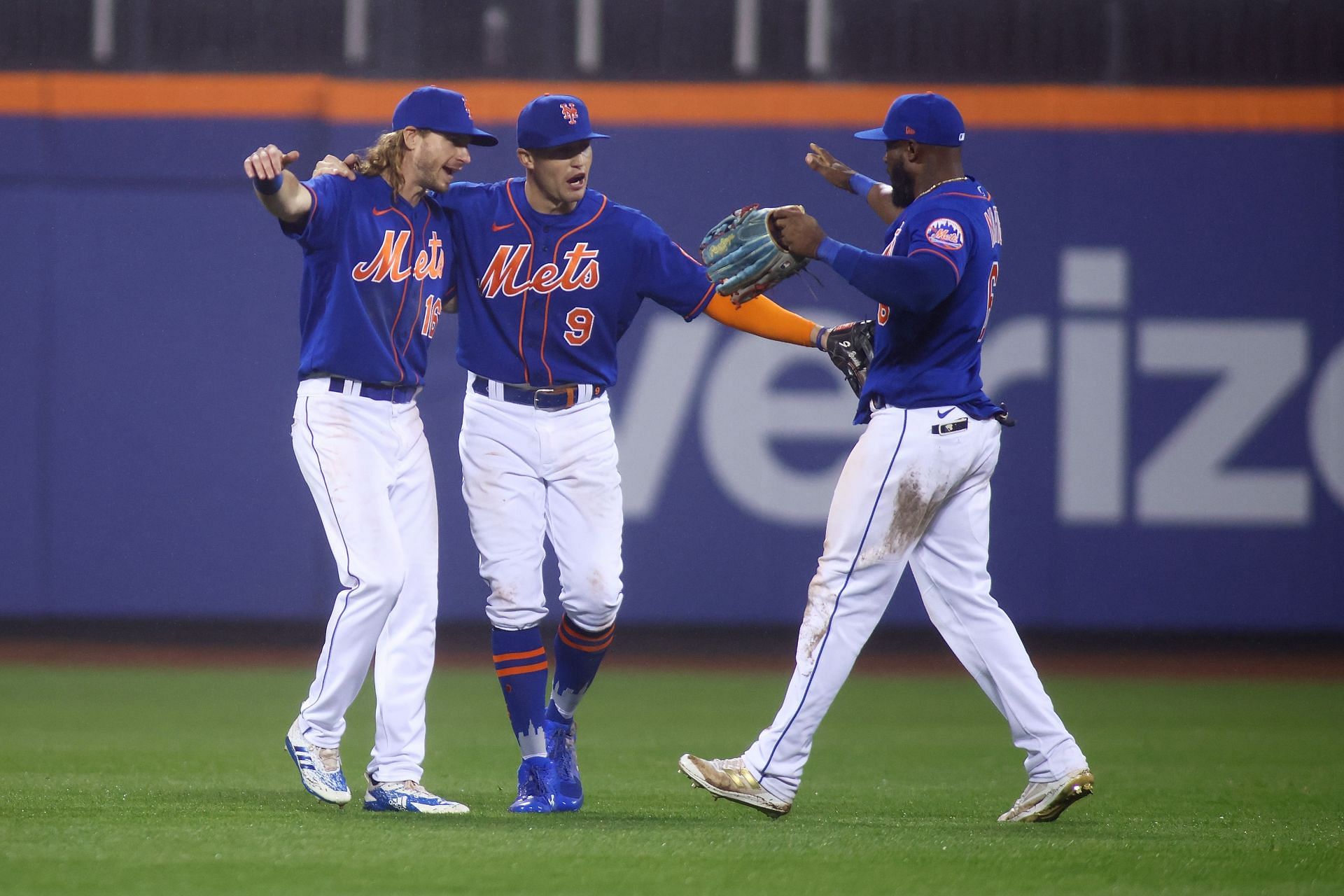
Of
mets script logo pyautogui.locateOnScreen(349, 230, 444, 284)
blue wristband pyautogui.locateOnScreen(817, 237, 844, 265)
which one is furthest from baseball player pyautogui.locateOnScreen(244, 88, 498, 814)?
blue wristband pyautogui.locateOnScreen(817, 237, 844, 265)

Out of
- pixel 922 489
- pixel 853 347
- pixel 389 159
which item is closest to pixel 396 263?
pixel 389 159

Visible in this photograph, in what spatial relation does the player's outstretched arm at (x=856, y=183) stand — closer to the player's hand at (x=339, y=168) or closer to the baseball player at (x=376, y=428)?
the baseball player at (x=376, y=428)

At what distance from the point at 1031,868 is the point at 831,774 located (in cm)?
187

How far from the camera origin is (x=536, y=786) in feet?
15.7

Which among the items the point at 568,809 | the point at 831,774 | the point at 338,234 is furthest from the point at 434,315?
the point at 831,774

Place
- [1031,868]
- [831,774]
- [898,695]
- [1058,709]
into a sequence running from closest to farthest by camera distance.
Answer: [1031,868] < [831,774] < [1058,709] < [898,695]

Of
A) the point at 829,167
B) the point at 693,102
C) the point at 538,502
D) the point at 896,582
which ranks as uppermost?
the point at 693,102

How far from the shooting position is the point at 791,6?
9.64m

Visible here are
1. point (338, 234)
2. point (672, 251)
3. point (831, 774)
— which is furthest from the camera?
point (831, 774)

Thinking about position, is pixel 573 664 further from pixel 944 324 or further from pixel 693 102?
pixel 693 102

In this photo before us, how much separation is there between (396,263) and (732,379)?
517 cm

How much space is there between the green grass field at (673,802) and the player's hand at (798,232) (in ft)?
5.24

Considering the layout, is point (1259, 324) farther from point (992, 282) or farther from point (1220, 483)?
point (992, 282)

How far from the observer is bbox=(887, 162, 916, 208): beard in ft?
15.8
